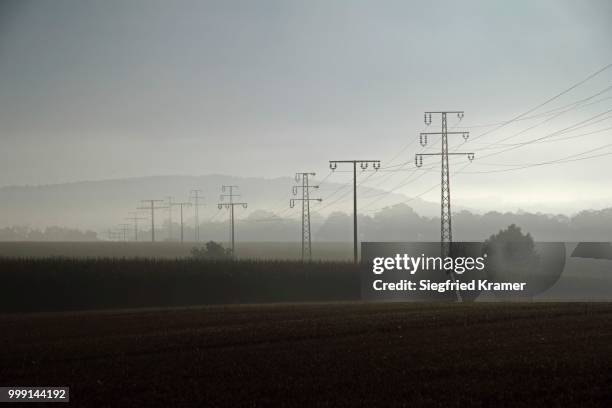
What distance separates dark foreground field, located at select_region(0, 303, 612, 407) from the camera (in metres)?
21.1

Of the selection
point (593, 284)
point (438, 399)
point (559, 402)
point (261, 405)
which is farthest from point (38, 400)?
point (593, 284)

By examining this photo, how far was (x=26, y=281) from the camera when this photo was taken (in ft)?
235

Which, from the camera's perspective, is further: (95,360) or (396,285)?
(396,285)

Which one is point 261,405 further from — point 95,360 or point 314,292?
point 314,292

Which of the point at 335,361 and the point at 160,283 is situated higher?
the point at 335,361

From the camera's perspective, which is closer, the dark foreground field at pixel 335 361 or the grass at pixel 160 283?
the dark foreground field at pixel 335 361

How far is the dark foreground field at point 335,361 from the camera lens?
21.1 meters

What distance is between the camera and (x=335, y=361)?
2683cm

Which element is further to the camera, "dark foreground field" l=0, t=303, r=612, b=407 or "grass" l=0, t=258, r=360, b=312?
"grass" l=0, t=258, r=360, b=312

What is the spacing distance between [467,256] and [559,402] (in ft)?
155

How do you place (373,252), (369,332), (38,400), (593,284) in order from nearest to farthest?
1. (38,400)
2. (369,332)
3. (373,252)
4. (593,284)

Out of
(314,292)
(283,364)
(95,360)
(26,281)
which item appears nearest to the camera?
(283,364)

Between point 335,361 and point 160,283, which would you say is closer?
point 335,361

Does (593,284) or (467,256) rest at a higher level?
(467,256)
